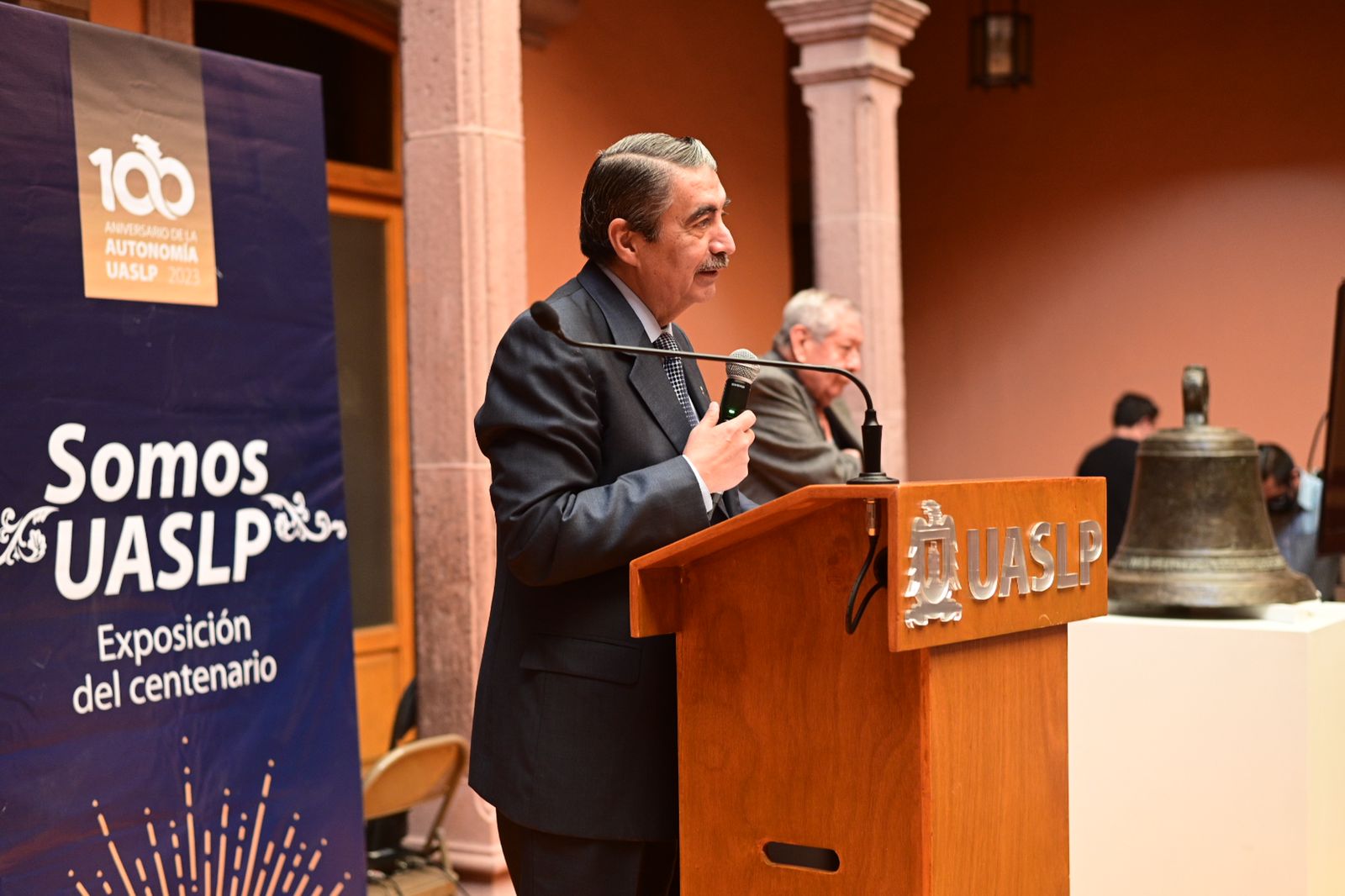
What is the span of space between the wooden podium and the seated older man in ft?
7.27

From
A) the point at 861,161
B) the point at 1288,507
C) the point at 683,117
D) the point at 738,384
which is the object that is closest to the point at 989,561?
the point at 738,384

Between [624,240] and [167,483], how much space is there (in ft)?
4.24

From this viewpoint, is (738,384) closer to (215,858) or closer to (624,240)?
(624,240)

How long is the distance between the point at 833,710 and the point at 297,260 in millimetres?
1879

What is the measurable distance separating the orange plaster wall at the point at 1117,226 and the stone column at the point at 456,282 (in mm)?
5807

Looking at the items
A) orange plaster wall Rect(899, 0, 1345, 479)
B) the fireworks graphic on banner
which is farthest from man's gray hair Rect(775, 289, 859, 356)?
orange plaster wall Rect(899, 0, 1345, 479)

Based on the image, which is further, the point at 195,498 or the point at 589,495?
the point at 195,498

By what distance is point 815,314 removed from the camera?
4.61 metres

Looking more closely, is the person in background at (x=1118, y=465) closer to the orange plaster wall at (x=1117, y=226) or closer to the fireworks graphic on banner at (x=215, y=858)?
the orange plaster wall at (x=1117, y=226)

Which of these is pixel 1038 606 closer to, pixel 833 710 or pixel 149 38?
pixel 833 710

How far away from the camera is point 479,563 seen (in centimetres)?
423

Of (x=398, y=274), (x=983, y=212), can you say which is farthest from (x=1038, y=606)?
(x=983, y=212)

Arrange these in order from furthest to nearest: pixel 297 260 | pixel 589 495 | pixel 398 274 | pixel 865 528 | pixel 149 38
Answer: pixel 398 274, pixel 297 260, pixel 149 38, pixel 589 495, pixel 865 528

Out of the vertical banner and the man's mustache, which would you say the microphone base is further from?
the vertical banner
